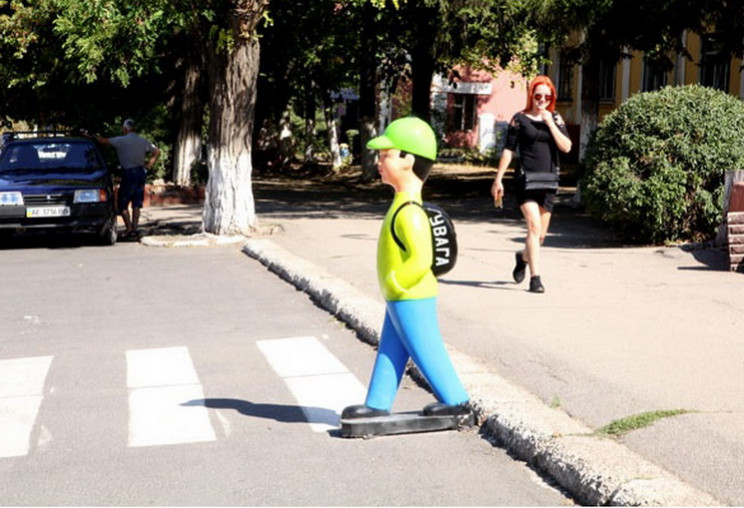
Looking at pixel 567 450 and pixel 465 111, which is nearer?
pixel 567 450

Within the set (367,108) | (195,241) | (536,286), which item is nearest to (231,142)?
(195,241)

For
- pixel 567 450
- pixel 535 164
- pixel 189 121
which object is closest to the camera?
pixel 567 450

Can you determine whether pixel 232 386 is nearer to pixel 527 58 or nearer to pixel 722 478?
pixel 722 478

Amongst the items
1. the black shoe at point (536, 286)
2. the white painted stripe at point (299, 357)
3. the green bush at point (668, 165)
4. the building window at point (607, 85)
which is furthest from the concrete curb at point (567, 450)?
the building window at point (607, 85)

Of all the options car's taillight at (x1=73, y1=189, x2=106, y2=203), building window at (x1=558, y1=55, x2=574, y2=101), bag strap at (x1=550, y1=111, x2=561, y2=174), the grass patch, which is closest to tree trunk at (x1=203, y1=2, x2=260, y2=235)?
car's taillight at (x1=73, y1=189, x2=106, y2=203)

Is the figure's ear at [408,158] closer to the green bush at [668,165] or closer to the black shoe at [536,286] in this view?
the black shoe at [536,286]

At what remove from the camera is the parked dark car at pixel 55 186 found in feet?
53.8

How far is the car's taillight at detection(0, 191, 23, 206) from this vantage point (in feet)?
53.6

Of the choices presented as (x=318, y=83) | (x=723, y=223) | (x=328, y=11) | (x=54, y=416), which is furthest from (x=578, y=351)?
(x=318, y=83)

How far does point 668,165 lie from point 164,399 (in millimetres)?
8142

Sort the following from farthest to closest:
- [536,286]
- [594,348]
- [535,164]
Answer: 1. [535,164]
2. [536,286]
3. [594,348]

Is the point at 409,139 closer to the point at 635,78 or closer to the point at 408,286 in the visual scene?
the point at 408,286

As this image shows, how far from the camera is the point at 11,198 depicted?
53.7ft

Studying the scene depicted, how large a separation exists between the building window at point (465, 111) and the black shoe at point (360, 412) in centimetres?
4499
